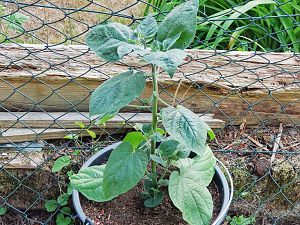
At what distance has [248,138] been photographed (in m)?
2.37

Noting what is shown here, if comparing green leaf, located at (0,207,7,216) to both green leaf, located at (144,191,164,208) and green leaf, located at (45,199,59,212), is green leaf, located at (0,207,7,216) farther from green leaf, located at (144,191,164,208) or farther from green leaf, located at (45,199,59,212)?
green leaf, located at (144,191,164,208)

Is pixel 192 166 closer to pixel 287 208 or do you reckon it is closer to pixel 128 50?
pixel 128 50

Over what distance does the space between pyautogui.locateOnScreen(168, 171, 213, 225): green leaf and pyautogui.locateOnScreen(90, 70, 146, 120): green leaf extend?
0.32 meters

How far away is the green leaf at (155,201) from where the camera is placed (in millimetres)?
1780

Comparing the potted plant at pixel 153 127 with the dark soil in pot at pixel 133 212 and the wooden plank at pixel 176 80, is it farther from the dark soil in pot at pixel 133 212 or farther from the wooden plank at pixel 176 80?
the wooden plank at pixel 176 80

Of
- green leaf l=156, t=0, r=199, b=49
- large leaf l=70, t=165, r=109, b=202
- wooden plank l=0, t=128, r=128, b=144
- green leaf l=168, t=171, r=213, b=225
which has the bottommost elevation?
wooden plank l=0, t=128, r=128, b=144

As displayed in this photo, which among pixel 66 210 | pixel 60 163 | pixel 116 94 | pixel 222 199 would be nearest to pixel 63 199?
pixel 66 210

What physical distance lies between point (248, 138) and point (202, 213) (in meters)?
0.88

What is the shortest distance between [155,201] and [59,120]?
0.67 m

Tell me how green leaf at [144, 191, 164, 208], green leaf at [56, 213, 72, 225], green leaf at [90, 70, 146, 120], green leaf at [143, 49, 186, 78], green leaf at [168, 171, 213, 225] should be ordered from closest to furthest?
green leaf at [143, 49, 186, 78] < green leaf at [90, 70, 146, 120] < green leaf at [168, 171, 213, 225] < green leaf at [144, 191, 164, 208] < green leaf at [56, 213, 72, 225]

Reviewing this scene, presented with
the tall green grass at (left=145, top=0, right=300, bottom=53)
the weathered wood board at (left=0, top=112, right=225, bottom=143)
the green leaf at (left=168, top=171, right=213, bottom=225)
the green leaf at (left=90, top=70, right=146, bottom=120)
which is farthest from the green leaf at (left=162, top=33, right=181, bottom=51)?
the tall green grass at (left=145, top=0, right=300, bottom=53)

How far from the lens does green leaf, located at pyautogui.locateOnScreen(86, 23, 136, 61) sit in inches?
55.3

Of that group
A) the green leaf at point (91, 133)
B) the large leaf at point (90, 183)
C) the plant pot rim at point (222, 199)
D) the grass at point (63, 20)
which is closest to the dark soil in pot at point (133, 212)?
the plant pot rim at point (222, 199)

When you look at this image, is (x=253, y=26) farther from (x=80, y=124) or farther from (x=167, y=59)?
(x=167, y=59)
